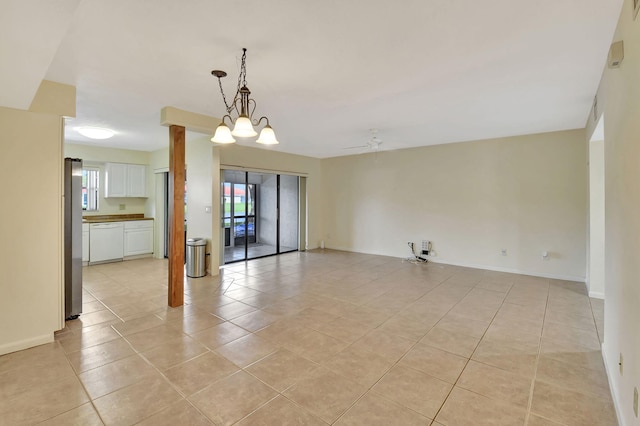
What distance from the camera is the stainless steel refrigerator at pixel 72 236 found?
3.37 metres

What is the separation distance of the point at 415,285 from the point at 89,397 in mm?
4209

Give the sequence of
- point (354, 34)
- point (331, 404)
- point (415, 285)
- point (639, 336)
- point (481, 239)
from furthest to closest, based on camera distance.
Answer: point (481, 239)
point (415, 285)
point (354, 34)
point (331, 404)
point (639, 336)

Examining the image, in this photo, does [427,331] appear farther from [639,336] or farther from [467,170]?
[467,170]

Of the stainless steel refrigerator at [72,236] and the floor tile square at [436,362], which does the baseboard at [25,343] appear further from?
the floor tile square at [436,362]

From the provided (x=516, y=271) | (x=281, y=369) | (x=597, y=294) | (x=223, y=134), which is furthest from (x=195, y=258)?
(x=597, y=294)

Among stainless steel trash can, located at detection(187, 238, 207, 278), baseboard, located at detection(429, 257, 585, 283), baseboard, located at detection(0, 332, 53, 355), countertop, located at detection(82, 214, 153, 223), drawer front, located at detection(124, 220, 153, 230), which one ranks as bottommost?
baseboard, located at detection(0, 332, 53, 355)

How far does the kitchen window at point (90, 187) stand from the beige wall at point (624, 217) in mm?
8429

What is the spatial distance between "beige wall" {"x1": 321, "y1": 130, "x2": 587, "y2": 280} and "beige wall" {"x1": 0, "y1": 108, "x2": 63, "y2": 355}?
605 centimetres

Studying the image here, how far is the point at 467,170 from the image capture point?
6094 millimetres

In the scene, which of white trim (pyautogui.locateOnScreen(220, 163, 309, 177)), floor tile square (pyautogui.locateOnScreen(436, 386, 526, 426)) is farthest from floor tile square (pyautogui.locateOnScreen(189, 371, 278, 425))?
white trim (pyautogui.locateOnScreen(220, 163, 309, 177))

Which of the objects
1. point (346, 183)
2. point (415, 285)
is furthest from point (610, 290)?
point (346, 183)

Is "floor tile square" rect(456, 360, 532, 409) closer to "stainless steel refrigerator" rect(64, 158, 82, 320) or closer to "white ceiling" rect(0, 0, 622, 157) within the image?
"white ceiling" rect(0, 0, 622, 157)

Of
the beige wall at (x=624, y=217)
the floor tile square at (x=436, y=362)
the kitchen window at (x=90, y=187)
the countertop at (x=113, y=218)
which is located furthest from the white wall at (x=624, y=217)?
the kitchen window at (x=90, y=187)

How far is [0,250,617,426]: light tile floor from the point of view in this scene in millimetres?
1972
